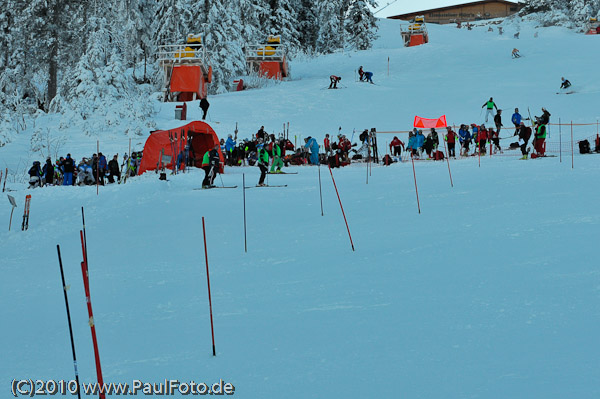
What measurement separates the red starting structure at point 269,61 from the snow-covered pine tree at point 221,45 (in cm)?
255

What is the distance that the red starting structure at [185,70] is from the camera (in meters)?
38.2

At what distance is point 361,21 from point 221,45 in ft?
59.8

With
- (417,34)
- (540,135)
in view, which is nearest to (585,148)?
(540,135)

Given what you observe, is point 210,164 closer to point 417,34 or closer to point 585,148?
point 585,148

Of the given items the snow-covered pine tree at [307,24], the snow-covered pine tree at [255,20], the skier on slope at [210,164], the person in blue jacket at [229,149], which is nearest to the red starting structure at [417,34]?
the snow-covered pine tree at [307,24]

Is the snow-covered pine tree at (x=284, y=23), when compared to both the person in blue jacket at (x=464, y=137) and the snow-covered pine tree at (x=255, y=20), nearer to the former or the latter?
the snow-covered pine tree at (x=255, y=20)

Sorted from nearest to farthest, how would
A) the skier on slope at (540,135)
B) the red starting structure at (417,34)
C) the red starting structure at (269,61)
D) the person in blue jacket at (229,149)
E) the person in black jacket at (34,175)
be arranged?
the skier on slope at (540,135) < the person in black jacket at (34,175) < the person in blue jacket at (229,149) < the red starting structure at (269,61) < the red starting structure at (417,34)

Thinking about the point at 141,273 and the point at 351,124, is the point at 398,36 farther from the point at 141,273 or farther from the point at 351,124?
the point at 141,273

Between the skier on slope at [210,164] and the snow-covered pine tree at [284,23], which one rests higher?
the snow-covered pine tree at [284,23]

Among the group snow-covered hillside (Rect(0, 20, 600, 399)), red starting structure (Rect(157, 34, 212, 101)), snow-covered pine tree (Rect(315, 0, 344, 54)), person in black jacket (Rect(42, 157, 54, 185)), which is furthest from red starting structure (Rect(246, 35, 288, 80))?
snow-covered hillside (Rect(0, 20, 600, 399))

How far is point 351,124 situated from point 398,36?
46.2m

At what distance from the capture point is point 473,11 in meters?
86.2

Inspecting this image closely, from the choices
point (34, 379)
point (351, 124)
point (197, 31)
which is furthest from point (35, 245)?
point (197, 31)

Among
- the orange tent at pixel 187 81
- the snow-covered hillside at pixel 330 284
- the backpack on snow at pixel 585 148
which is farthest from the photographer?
the orange tent at pixel 187 81
